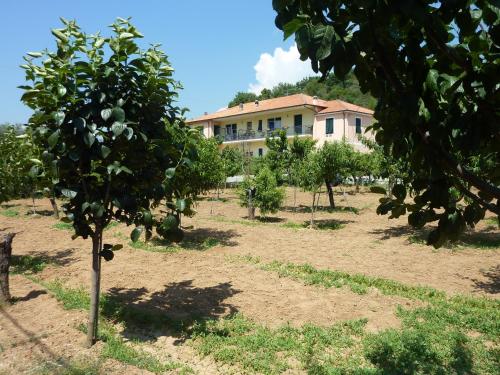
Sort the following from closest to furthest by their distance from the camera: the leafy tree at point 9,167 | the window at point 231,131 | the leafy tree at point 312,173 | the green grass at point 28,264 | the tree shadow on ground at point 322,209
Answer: the green grass at point 28,264 < the leafy tree at point 9,167 < the leafy tree at point 312,173 < the tree shadow on ground at point 322,209 < the window at point 231,131

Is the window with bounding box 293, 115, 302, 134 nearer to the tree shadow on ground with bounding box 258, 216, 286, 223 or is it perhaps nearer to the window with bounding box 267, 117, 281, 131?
the window with bounding box 267, 117, 281, 131

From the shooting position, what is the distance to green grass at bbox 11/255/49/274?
8.17 metres

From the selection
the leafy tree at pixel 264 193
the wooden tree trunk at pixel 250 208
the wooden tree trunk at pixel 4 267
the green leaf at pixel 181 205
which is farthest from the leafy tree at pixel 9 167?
the green leaf at pixel 181 205

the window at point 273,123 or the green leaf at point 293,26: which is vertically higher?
the window at point 273,123

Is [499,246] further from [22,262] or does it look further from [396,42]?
[22,262]

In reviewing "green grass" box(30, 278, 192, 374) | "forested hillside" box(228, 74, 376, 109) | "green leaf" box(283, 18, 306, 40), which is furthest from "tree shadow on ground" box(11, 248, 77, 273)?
"forested hillside" box(228, 74, 376, 109)

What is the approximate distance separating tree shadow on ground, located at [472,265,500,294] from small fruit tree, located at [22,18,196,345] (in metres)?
5.97

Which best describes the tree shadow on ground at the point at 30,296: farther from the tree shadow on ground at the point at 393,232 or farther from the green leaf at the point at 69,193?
the tree shadow on ground at the point at 393,232

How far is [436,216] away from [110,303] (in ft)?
17.5

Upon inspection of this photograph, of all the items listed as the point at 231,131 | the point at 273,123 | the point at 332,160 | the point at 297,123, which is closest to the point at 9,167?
the point at 332,160

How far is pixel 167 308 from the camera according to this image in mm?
5852

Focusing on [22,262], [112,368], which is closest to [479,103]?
[112,368]

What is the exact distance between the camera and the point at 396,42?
56.6 inches

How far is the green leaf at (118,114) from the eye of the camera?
377cm
